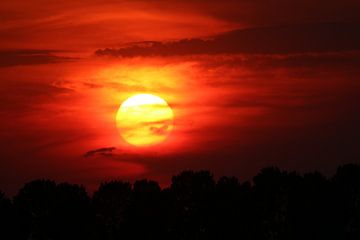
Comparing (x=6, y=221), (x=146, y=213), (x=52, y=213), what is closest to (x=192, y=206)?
(x=146, y=213)

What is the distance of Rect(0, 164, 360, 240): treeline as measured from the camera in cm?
11619

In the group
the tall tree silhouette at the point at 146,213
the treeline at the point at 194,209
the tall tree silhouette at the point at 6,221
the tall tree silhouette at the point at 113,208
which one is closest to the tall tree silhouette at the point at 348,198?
the treeline at the point at 194,209

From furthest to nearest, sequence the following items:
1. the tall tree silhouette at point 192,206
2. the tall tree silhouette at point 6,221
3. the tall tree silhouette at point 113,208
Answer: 1. the tall tree silhouette at point 192,206
2. the tall tree silhouette at point 113,208
3. the tall tree silhouette at point 6,221

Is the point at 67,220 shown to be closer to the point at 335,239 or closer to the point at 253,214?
the point at 253,214

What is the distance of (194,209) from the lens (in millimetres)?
120938

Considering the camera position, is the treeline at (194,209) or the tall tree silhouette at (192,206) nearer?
the treeline at (194,209)

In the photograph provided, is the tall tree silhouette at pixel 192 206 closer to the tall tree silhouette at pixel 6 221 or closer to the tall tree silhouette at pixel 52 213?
the tall tree silhouette at pixel 52 213

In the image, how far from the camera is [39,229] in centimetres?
11588

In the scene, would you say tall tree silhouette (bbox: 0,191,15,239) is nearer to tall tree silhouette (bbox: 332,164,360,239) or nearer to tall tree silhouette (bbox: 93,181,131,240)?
tall tree silhouette (bbox: 93,181,131,240)

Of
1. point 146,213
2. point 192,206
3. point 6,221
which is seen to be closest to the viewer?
point 6,221

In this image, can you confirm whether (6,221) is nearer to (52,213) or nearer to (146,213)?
(52,213)

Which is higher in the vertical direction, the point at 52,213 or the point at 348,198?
the point at 52,213

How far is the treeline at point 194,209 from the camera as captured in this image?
381 ft

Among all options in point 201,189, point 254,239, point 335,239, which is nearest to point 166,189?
point 201,189
